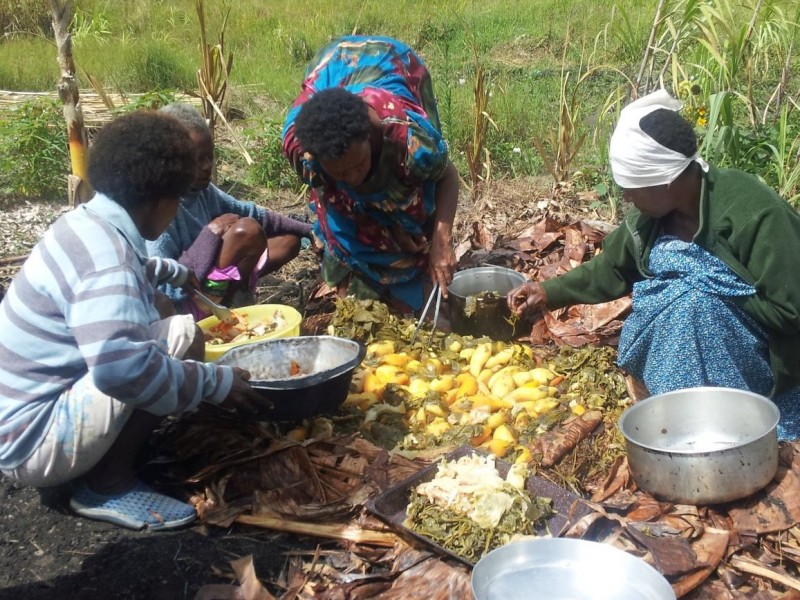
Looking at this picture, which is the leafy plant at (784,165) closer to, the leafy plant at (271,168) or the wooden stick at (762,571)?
the wooden stick at (762,571)

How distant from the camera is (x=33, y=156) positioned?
634 centimetres

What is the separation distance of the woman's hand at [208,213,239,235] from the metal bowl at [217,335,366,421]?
0.95 metres

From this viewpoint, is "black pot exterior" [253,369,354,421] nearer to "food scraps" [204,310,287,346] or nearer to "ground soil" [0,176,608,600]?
"ground soil" [0,176,608,600]

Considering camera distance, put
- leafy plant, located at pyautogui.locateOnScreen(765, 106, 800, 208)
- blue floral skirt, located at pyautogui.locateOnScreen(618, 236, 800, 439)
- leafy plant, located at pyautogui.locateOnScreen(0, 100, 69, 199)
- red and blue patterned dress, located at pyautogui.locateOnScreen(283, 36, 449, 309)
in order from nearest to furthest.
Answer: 1. blue floral skirt, located at pyautogui.locateOnScreen(618, 236, 800, 439)
2. red and blue patterned dress, located at pyautogui.locateOnScreen(283, 36, 449, 309)
3. leafy plant, located at pyautogui.locateOnScreen(765, 106, 800, 208)
4. leafy plant, located at pyautogui.locateOnScreen(0, 100, 69, 199)

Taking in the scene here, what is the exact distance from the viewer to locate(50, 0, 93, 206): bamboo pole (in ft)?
13.4

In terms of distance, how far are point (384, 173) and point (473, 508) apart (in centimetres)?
188

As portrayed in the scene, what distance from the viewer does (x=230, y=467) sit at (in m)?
2.96

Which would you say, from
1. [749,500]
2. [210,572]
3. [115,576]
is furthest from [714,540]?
[115,576]

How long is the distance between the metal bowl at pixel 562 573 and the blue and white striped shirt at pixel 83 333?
3.41 feet

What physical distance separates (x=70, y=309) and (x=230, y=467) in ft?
3.01

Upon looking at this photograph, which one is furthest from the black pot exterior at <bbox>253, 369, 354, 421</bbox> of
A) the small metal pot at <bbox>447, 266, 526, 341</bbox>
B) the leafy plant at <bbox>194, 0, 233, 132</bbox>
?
the leafy plant at <bbox>194, 0, 233, 132</bbox>

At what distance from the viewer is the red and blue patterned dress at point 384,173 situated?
3.88 m

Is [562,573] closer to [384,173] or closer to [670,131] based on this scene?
[670,131]

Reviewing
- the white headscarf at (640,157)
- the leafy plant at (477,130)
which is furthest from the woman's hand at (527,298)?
the leafy plant at (477,130)
